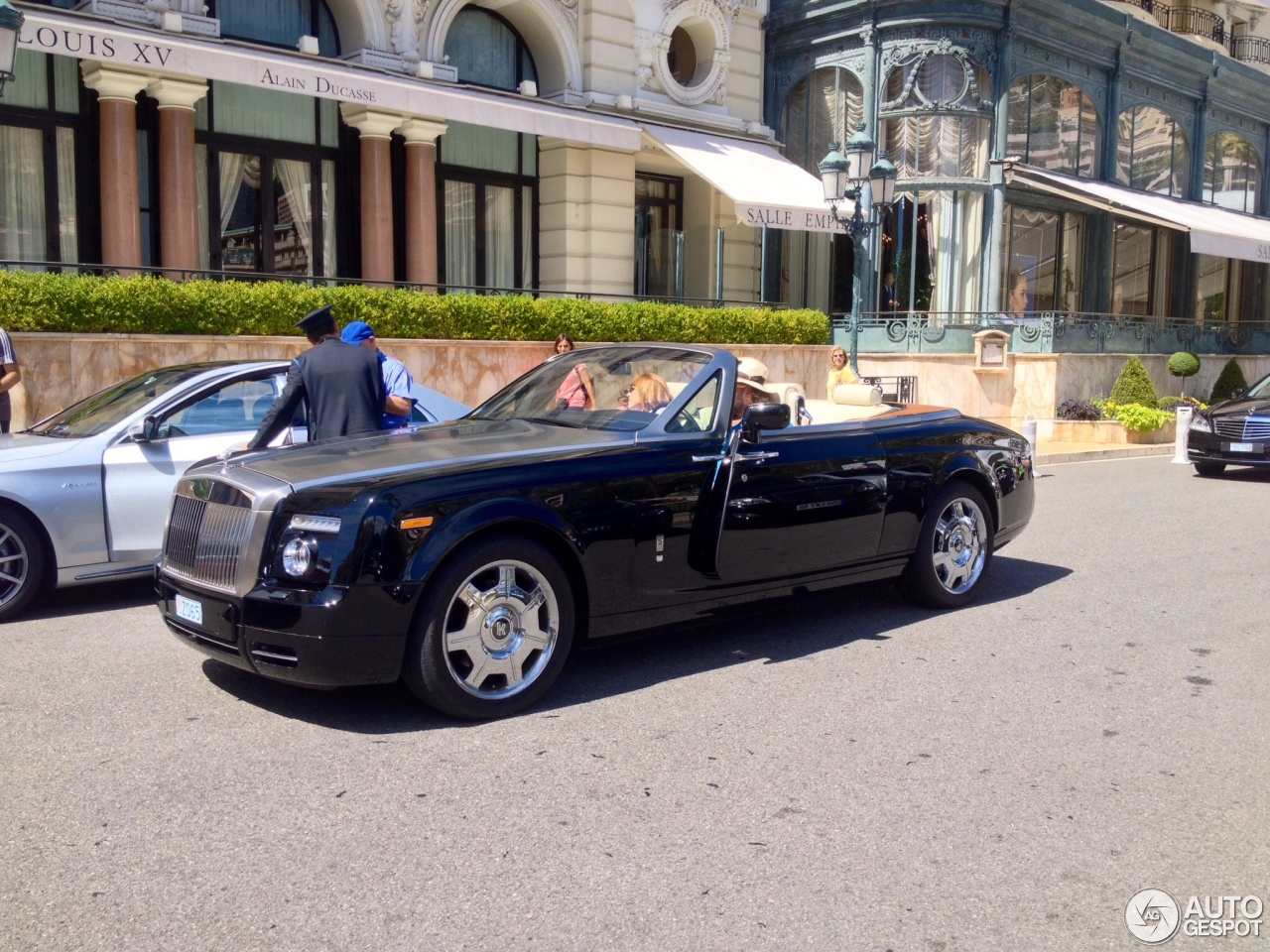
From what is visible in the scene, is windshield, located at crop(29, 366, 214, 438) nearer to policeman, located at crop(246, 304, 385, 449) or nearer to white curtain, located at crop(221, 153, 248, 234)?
policeman, located at crop(246, 304, 385, 449)

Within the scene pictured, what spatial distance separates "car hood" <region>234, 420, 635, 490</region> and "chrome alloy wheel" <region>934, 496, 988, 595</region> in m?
2.40

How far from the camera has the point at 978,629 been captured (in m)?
6.86

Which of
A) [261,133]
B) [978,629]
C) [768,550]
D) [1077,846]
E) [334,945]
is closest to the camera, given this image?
[334,945]

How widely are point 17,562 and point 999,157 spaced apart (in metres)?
20.6

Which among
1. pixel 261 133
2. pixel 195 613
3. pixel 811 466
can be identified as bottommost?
pixel 195 613

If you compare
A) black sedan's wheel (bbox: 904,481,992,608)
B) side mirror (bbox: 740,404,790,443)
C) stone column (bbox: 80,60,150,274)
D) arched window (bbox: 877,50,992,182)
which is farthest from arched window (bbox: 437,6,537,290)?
side mirror (bbox: 740,404,790,443)

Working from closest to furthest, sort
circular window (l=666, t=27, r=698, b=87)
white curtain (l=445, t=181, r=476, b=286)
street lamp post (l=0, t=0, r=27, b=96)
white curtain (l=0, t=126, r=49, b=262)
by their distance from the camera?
1. street lamp post (l=0, t=0, r=27, b=96)
2. white curtain (l=0, t=126, r=49, b=262)
3. white curtain (l=445, t=181, r=476, b=286)
4. circular window (l=666, t=27, r=698, b=87)

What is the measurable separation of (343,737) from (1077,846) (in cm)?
280

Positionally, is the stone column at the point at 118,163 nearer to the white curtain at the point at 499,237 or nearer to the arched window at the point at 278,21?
the arched window at the point at 278,21

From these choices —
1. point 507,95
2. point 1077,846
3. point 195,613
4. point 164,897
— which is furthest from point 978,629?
point 507,95

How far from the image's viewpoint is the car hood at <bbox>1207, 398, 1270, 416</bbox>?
14.8 m

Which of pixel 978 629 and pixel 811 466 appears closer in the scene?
pixel 811 466

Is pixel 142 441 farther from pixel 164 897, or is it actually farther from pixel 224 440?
pixel 164 897

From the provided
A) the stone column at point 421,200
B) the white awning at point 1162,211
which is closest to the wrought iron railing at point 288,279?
the stone column at point 421,200
